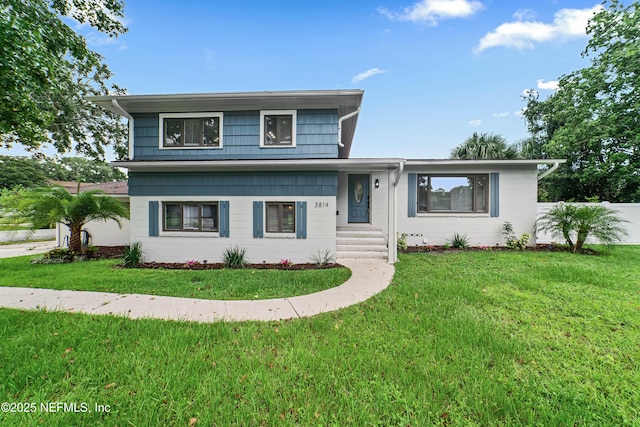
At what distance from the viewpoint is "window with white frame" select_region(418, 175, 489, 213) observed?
29.1 ft

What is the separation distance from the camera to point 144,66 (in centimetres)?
1094

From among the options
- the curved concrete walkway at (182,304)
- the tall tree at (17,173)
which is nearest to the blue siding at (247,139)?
the curved concrete walkway at (182,304)

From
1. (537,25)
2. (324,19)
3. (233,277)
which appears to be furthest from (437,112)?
(233,277)

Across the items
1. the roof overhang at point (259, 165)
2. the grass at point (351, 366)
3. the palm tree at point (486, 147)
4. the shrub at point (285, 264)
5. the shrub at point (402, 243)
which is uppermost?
the palm tree at point (486, 147)

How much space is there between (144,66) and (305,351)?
1414 centimetres

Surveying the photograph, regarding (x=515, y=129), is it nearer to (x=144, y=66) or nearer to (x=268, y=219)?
(x=268, y=219)

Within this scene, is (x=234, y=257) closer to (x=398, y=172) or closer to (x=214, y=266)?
(x=214, y=266)

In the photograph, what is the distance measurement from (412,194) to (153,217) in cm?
868

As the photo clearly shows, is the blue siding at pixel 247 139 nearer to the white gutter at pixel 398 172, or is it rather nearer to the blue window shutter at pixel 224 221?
the blue window shutter at pixel 224 221

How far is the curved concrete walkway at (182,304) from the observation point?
11.5 feet

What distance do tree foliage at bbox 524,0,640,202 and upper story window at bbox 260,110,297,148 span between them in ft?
46.0

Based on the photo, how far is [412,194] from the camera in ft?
29.3

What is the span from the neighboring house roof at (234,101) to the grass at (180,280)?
4.71 m

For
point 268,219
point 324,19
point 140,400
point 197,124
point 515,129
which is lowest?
point 140,400
